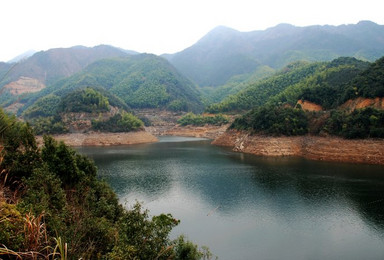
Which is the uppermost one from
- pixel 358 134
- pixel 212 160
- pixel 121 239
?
pixel 121 239

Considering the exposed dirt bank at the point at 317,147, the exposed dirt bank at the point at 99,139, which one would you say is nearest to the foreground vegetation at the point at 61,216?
the exposed dirt bank at the point at 317,147

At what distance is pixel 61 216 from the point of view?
1036 centimetres

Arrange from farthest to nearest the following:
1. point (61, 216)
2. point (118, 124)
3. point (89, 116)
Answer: point (89, 116) < point (118, 124) < point (61, 216)

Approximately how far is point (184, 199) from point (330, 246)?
40.0 feet

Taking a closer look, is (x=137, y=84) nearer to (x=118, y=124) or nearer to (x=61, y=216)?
(x=118, y=124)

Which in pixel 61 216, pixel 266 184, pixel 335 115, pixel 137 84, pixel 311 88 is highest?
pixel 137 84

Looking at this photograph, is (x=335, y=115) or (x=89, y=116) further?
(x=89, y=116)

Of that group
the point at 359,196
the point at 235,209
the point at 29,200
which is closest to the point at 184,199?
the point at 235,209

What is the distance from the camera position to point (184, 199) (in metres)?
24.9

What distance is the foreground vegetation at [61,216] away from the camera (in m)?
6.37

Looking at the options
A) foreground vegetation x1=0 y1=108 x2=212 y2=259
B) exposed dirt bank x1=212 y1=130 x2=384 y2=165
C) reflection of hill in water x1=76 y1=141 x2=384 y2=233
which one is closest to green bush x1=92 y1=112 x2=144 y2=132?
reflection of hill in water x1=76 y1=141 x2=384 y2=233

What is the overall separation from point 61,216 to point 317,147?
Result: 3886cm

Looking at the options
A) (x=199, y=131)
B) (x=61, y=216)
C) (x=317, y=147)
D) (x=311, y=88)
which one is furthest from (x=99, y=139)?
(x=61, y=216)

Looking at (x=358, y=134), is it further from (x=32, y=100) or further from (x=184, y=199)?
(x=32, y=100)
